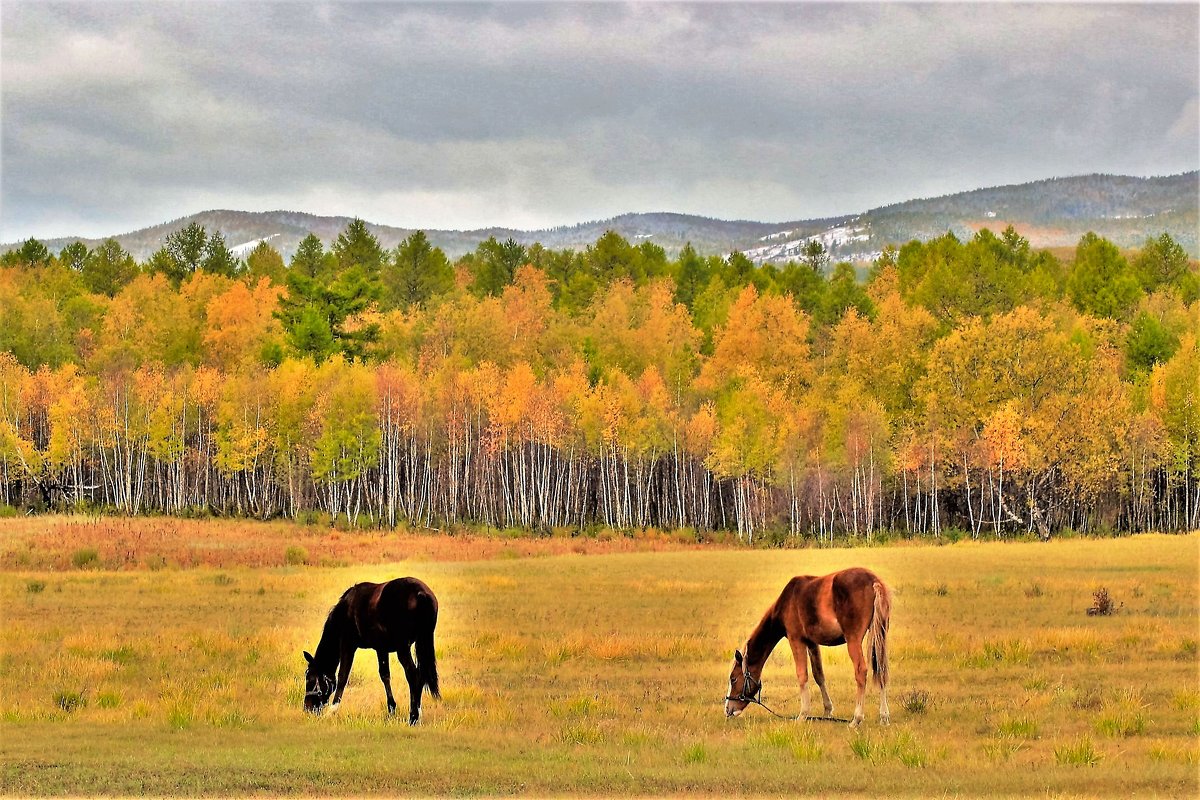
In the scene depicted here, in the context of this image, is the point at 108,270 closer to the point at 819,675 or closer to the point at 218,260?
the point at 218,260

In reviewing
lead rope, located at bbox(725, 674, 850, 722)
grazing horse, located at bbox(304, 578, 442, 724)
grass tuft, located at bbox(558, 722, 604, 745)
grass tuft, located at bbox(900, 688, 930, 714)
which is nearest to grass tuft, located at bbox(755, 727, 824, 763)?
lead rope, located at bbox(725, 674, 850, 722)

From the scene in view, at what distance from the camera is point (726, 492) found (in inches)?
3226

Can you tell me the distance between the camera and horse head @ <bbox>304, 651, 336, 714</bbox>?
1588cm

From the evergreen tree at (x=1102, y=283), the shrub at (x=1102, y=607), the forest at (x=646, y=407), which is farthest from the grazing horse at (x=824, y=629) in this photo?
the evergreen tree at (x=1102, y=283)

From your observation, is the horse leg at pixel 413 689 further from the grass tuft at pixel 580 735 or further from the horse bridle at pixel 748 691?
the horse bridle at pixel 748 691

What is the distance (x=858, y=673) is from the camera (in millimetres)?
14602

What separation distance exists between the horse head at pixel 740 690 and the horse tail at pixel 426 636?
4060 millimetres

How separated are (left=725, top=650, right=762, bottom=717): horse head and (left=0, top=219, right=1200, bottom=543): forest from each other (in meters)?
48.8

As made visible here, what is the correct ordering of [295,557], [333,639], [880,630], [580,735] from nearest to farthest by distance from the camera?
[580,735], [880,630], [333,639], [295,557]

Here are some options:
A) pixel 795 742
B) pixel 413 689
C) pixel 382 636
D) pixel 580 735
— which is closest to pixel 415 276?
pixel 382 636

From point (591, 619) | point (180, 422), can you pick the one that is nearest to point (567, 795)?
point (591, 619)

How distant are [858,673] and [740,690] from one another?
174 cm

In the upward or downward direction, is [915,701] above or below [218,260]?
below

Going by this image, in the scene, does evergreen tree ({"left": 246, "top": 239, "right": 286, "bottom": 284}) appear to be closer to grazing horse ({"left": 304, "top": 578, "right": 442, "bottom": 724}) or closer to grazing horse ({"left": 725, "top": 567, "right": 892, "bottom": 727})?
grazing horse ({"left": 304, "top": 578, "right": 442, "bottom": 724})
